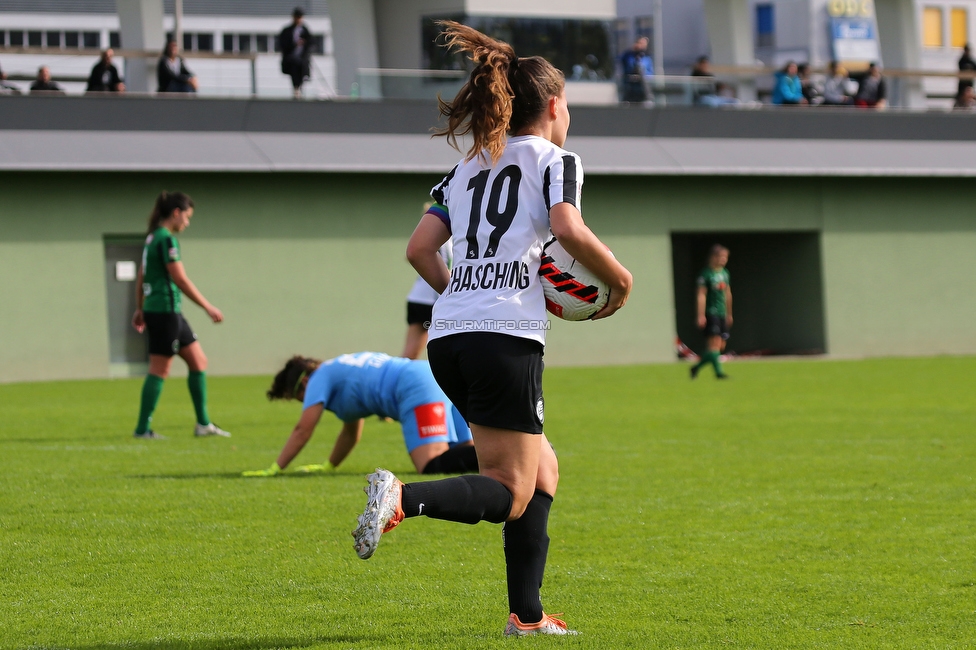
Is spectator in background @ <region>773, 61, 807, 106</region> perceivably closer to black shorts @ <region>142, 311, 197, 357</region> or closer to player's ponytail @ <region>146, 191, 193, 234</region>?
player's ponytail @ <region>146, 191, 193, 234</region>

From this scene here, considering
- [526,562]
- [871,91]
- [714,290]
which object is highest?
[871,91]

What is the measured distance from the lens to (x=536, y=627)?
14.0 ft

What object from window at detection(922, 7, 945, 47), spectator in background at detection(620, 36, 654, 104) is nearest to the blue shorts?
spectator in background at detection(620, 36, 654, 104)

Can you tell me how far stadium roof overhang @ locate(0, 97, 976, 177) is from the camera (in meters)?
21.0

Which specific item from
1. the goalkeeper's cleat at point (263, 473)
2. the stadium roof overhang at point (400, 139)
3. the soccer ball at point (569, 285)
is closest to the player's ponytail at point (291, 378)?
the goalkeeper's cleat at point (263, 473)

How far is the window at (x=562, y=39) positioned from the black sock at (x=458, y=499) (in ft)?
76.8

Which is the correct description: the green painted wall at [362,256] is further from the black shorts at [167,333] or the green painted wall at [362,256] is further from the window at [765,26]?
the window at [765,26]

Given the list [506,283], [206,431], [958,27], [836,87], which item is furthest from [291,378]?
[958,27]

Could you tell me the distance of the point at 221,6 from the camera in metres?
59.1

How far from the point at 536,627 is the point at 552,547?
182cm

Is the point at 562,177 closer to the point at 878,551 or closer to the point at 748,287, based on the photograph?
the point at 878,551

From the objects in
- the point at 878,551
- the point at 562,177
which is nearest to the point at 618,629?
the point at 562,177

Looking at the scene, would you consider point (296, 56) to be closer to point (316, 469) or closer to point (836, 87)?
point (836, 87)

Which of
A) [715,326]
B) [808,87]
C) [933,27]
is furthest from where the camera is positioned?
[933,27]
